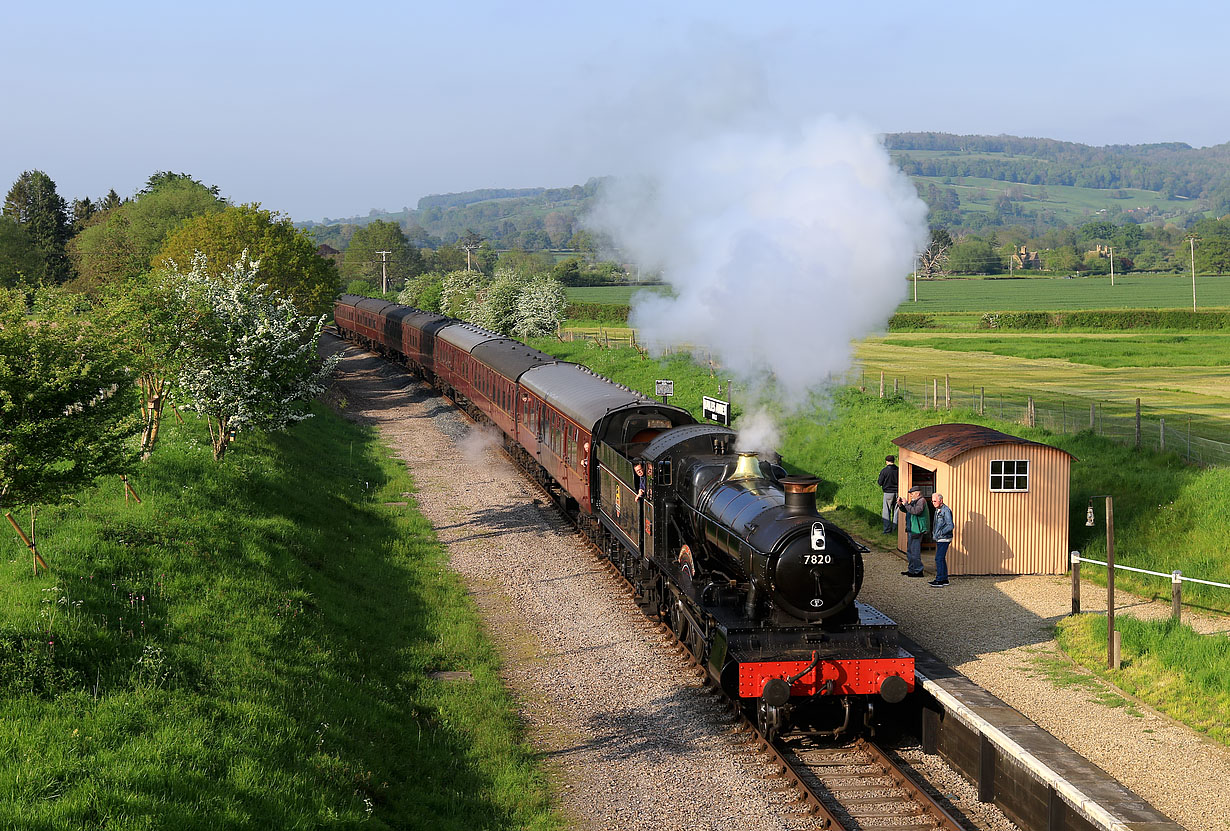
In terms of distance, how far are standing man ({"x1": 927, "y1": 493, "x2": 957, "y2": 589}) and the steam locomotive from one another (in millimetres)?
4550

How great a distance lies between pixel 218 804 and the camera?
30.5 ft

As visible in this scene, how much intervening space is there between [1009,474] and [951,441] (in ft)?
4.15

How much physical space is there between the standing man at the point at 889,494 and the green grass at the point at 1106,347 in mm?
37963

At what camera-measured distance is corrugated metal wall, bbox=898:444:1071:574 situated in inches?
781

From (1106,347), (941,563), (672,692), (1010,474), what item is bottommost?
(672,692)

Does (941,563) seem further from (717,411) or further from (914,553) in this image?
(717,411)

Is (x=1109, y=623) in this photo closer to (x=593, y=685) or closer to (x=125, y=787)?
(x=593, y=685)

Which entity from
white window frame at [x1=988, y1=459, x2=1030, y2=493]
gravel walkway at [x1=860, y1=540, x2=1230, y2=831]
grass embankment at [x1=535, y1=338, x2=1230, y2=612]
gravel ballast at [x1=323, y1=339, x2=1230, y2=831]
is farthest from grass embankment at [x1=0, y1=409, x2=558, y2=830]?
white window frame at [x1=988, y1=459, x2=1030, y2=493]

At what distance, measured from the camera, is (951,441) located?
805 inches

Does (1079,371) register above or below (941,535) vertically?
above

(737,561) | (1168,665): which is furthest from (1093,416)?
(737,561)

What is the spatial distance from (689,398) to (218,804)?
31.4m

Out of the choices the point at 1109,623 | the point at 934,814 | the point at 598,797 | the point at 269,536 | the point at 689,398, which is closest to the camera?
the point at 934,814

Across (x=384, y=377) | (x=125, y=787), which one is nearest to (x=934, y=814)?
(x=125, y=787)
